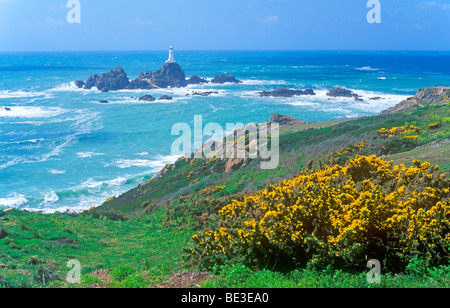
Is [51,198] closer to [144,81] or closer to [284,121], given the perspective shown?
[284,121]

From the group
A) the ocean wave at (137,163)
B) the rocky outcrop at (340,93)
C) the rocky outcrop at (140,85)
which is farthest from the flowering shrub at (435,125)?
the rocky outcrop at (140,85)

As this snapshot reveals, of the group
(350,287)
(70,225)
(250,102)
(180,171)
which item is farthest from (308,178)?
(250,102)

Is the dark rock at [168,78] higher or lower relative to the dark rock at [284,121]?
higher

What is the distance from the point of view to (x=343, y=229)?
7410 millimetres

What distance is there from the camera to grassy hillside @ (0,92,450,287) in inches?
281

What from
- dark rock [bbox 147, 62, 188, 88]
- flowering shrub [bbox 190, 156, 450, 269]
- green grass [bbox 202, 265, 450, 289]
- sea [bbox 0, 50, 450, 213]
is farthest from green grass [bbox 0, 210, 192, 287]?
dark rock [bbox 147, 62, 188, 88]

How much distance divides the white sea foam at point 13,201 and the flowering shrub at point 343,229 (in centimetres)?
2338

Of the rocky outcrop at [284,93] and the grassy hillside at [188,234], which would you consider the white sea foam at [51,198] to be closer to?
the grassy hillside at [188,234]

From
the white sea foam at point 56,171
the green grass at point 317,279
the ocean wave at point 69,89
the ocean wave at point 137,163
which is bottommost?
the white sea foam at point 56,171

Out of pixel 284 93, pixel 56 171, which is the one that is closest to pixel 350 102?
pixel 284 93

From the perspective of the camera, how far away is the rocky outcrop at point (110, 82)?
95.6 m

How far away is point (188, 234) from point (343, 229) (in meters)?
7.27
